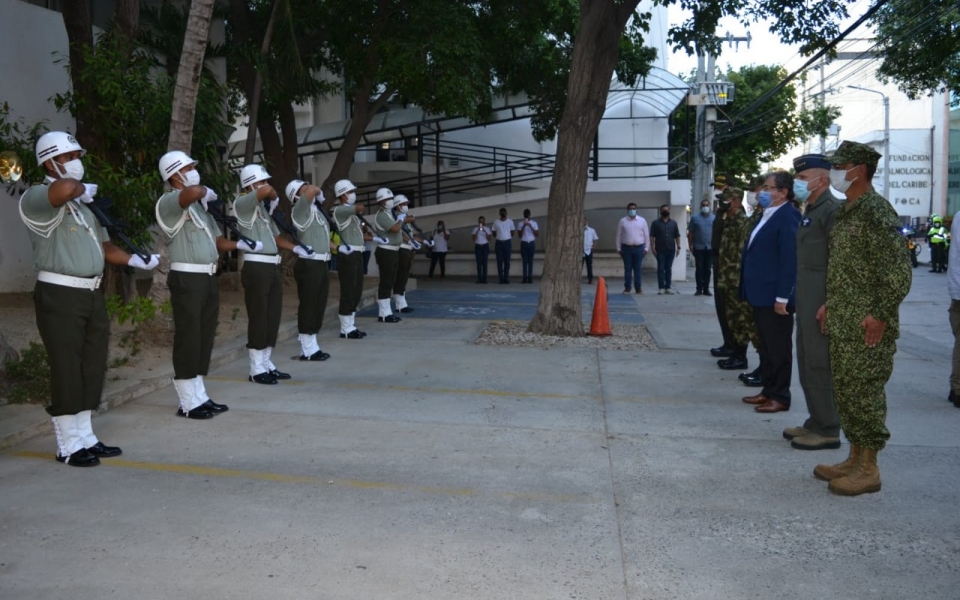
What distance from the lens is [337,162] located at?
1723 cm

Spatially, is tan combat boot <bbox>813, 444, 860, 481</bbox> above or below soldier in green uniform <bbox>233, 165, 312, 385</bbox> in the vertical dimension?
below

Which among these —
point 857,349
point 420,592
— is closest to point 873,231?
point 857,349

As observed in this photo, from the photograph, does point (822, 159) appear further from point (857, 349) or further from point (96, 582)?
point (96, 582)

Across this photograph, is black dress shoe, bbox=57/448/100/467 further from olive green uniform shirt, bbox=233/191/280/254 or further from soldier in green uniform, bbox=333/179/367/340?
soldier in green uniform, bbox=333/179/367/340

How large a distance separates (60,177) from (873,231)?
5.14 meters

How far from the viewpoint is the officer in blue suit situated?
24.1ft

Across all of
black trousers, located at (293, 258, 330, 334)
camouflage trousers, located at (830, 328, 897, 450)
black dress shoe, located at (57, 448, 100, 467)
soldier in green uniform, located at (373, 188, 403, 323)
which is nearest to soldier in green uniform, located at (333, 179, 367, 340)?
black trousers, located at (293, 258, 330, 334)

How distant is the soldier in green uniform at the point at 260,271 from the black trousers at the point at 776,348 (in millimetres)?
4515

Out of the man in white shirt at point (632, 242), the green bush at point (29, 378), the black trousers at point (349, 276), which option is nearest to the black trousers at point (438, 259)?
the man in white shirt at point (632, 242)

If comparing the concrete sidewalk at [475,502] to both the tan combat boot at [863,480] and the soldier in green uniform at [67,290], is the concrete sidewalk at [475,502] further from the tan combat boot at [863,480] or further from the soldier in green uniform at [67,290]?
the soldier in green uniform at [67,290]

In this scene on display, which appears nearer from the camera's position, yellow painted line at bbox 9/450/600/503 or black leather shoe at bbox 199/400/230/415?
yellow painted line at bbox 9/450/600/503

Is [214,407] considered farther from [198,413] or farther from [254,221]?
[254,221]

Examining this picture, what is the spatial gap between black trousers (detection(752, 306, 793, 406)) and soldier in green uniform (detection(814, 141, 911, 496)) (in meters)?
1.97

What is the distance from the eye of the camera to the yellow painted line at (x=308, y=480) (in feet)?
18.0
